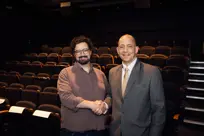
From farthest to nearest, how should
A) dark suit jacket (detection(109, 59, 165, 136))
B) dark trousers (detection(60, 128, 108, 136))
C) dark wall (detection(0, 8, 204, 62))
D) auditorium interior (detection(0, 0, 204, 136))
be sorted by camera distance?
dark wall (detection(0, 8, 204, 62)), auditorium interior (detection(0, 0, 204, 136)), dark trousers (detection(60, 128, 108, 136)), dark suit jacket (detection(109, 59, 165, 136))

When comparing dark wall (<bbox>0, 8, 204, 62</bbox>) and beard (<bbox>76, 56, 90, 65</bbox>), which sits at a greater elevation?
dark wall (<bbox>0, 8, 204, 62</bbox>)

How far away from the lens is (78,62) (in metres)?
1.66

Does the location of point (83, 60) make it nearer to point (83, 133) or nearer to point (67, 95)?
point (67, 95)

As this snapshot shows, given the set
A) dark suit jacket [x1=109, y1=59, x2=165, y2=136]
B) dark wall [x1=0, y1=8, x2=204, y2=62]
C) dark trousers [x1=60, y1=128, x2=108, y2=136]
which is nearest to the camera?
dark suit jacket [x1=109, y1=59, x2=165, y2=136]

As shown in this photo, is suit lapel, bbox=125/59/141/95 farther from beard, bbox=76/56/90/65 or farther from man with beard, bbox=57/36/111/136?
beard, bbox=76/56/90/65

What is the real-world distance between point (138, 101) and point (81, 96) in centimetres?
48

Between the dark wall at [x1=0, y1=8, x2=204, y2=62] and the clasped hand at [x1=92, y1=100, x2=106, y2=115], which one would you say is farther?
the dark wall at [x1=0, y1=8, x2=204, y2=62]

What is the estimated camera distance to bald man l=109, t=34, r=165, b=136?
4.81 feet

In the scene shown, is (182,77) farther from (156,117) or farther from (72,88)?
(72,88)

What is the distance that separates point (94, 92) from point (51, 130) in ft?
3.56

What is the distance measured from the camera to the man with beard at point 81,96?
155 centimetres

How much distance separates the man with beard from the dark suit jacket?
6.9 inches

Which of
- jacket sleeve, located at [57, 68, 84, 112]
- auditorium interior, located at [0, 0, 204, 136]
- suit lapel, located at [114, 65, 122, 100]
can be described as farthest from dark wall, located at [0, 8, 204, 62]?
jacket sleeve, located at [57, 68, 84, 112]

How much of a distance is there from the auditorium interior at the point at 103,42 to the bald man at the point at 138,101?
1.34 m
